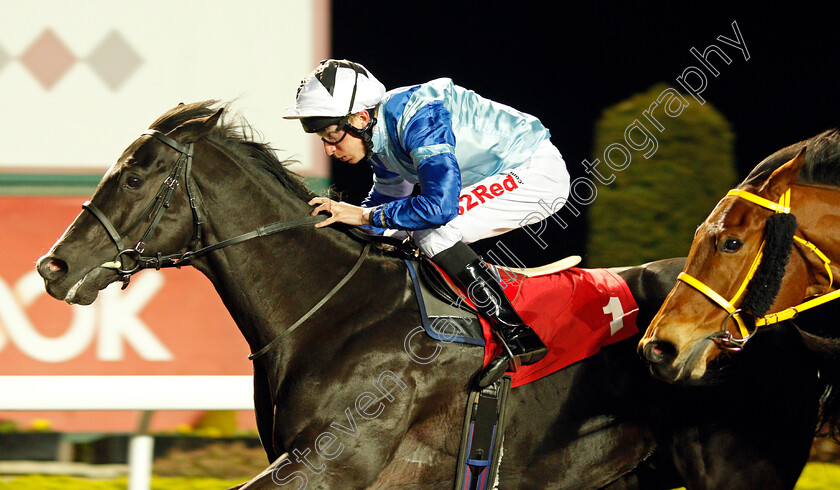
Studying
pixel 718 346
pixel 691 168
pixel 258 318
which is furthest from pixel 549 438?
pixel 691 168

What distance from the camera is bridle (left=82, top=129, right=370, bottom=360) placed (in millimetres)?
2693

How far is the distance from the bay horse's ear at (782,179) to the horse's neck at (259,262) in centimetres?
131

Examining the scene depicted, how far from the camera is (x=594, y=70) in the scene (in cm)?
712

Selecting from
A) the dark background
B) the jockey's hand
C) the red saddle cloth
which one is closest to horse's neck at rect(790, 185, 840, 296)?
the red saddle cloth

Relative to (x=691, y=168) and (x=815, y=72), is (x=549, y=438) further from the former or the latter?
(x=815, y=72)

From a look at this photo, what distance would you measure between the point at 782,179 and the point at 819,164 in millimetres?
138

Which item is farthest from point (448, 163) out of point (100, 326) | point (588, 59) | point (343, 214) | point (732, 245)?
point (588, 59)

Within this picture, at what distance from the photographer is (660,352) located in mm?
2432

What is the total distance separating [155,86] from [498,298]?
3.66 metres

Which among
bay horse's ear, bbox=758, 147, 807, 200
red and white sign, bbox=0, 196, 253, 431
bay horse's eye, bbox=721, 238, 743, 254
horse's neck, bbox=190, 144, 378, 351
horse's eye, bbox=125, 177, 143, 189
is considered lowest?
red and white sign, bbox=0, 196, 253, 431

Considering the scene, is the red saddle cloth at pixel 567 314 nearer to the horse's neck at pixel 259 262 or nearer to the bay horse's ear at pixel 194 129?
the horse's neck at pixel 259 262

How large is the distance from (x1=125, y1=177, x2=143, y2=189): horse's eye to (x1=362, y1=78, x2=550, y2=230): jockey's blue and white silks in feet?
2.43

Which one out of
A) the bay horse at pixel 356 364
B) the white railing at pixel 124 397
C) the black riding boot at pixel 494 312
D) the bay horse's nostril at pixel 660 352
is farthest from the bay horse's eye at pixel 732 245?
the white railing at pixel 124 397

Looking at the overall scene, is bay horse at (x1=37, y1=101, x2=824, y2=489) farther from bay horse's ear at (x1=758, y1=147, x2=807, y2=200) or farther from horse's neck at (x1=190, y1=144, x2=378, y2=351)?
bay horse's ear at (x1=758, y1=147, x2=807, y2=200)
